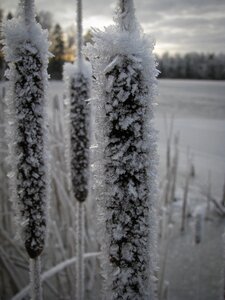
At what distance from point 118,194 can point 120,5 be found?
0.34 m

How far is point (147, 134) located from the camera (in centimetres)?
59

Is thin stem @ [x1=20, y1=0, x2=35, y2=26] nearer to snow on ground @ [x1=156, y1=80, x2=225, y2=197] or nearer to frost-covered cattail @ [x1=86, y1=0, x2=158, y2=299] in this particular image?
frost-covered cattail @ [x1=86, y1=0, x2=158, y2=299]

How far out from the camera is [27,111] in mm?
716

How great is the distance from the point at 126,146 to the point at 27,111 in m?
0.27

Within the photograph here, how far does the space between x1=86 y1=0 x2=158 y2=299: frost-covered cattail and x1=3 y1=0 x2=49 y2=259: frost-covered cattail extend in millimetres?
181

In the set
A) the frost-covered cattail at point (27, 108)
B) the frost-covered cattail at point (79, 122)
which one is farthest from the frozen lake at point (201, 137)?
the frost-covered cattail at point (27, 108)

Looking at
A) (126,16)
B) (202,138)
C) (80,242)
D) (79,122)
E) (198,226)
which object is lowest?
(202,138)

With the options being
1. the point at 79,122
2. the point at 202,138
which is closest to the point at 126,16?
the point at 79,122

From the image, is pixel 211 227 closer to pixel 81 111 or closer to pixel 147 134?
pixel 81 111

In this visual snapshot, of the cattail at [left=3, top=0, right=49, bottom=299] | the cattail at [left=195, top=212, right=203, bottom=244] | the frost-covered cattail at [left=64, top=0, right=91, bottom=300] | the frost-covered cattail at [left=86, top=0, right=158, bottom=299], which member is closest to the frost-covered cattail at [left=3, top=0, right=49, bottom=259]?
the cattail at [left=3, top=0, right=49, bottom=299]

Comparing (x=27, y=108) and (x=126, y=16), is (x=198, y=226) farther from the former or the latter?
(x=126, y=16)

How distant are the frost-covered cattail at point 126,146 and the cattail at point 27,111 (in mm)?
180

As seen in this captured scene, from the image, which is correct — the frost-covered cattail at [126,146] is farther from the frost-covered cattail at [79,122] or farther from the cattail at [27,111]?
the frost-covered cattail at [79,122]

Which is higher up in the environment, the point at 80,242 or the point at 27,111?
the point at 27,111
